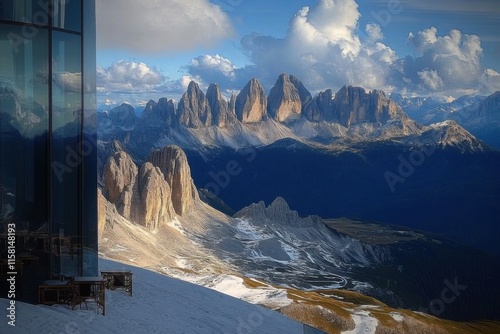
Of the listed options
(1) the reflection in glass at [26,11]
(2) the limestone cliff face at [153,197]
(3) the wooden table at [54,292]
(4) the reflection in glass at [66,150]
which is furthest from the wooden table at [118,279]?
(2) the limestone cliff face at [153,197]

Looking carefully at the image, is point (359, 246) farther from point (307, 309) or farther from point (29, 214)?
point (29, 214)

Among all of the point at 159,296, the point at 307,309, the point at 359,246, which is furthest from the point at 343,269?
the point at 159,296

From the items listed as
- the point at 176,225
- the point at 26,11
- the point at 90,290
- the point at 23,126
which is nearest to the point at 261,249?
the point at 176,225

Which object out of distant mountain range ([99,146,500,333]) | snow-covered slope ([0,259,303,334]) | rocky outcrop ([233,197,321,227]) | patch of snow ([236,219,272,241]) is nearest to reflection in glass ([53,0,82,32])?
snow-covered slope ([0,259,303,334])

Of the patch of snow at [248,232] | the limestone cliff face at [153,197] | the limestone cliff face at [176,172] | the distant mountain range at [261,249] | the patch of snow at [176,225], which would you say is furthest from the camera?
the patch of snow at [248,232]

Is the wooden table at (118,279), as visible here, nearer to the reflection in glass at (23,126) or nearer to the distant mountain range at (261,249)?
the reflection in glass at (23,126)

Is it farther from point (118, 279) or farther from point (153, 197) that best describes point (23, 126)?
point (153, 197)

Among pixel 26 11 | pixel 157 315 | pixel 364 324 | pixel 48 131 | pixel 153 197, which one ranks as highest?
pixel 26 11
